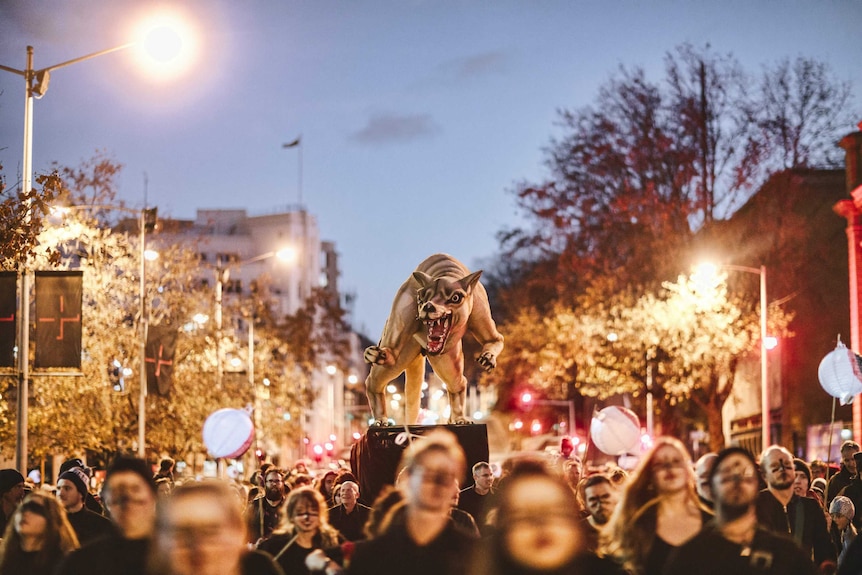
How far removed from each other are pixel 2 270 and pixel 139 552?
12.5 m

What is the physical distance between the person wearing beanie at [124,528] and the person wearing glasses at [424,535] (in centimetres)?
120

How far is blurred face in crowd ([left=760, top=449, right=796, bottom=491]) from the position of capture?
28.1ft

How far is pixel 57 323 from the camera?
1761cm

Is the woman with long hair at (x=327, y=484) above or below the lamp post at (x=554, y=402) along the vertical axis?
below

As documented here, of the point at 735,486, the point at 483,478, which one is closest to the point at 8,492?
the point at 483,478

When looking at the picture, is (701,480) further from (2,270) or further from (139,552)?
(2,270)

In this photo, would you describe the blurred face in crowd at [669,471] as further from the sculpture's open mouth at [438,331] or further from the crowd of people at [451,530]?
the sculpture's open mouth at [438,331]

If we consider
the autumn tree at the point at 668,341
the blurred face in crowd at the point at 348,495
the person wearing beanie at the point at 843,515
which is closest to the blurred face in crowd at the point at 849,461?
the person wearing beanie at the point at 843,515

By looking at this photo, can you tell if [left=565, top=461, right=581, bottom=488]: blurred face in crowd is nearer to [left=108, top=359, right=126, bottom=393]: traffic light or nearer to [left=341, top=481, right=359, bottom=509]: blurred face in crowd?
[left=341, top=481, right=359, bottom=509]: blurred face in crowd

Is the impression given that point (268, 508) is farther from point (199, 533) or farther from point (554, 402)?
point (554, 402)

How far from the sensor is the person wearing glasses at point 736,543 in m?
6.00

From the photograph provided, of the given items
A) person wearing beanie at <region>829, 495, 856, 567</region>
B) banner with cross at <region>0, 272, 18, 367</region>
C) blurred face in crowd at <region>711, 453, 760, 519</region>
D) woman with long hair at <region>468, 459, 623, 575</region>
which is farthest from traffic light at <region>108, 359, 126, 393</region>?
woman with long hair at <region>468, 459, 623, 575</region>

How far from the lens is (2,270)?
17.9 meters

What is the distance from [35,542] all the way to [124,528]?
85cm
